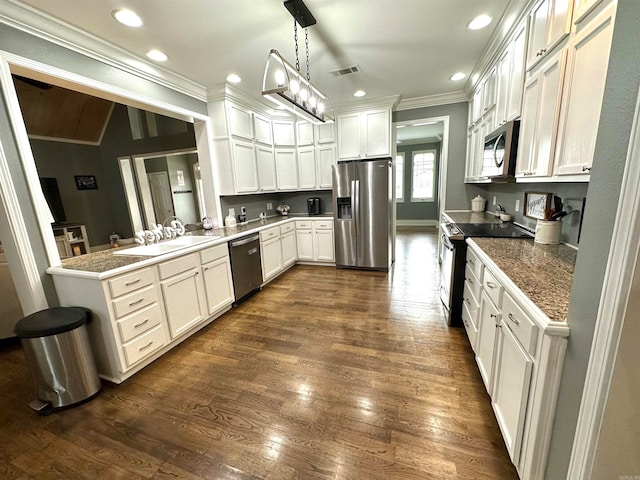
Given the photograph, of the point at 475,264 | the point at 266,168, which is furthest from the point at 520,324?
the point at 266,168

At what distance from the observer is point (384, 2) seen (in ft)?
6.36

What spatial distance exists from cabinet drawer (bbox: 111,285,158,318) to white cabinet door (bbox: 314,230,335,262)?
2.80 meters

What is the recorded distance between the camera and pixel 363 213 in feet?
13.7

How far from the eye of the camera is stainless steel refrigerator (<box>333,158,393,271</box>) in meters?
4.02

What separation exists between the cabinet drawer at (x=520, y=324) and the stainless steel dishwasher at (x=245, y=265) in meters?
2.73

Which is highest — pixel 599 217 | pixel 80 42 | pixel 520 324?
pixel 80 42

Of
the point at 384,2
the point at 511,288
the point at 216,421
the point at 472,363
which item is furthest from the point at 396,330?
the point at 384,2

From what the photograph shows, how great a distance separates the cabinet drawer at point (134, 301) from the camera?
1.93 metres

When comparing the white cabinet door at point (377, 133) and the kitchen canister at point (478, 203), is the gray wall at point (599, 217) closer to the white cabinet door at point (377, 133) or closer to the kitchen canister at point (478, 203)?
the kitchen canister at point (478, 203)

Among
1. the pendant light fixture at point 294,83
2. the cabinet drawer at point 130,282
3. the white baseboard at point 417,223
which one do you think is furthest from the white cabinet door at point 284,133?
the white baseboard at point 417,223

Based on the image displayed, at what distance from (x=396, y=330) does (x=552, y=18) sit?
258cm

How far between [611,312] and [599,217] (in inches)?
11.4

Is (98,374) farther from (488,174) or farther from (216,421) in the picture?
(488,174)

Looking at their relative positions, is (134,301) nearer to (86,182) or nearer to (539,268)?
(539,268)
